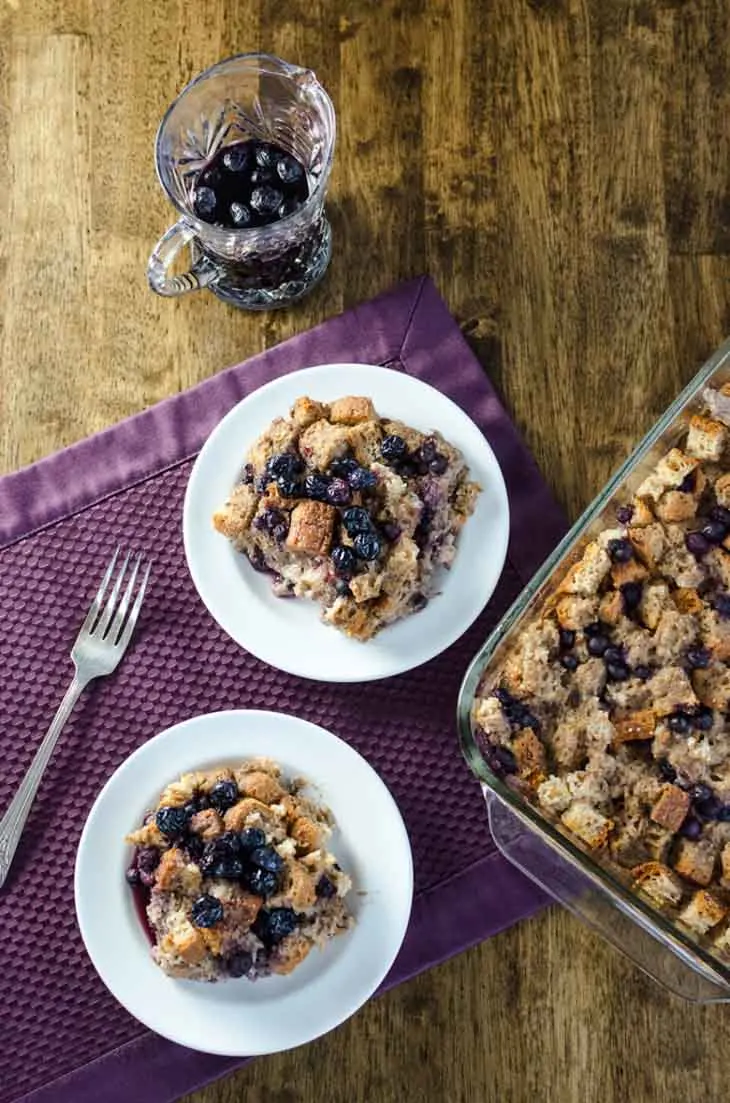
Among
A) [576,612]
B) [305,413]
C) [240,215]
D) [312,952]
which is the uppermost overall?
[240,215]

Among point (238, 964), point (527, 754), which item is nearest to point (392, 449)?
point (527, 754)

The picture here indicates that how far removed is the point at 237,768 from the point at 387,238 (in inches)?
52.2

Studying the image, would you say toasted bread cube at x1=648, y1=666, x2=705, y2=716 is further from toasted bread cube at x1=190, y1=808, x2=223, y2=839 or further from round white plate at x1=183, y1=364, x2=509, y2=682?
toasted bread cube at x1=190, y1=808, x2=223, y2=839

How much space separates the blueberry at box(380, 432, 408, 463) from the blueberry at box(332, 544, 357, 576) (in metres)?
0.22

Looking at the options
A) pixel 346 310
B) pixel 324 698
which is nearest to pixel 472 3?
pixel 346 310

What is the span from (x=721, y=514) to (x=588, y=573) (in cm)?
32

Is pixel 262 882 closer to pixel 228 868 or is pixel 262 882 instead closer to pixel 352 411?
pixel 228 868

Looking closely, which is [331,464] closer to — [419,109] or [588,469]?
[588,469]

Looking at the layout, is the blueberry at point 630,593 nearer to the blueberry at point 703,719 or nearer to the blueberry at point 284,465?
the blueberry at point 703,719

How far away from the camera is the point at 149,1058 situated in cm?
269

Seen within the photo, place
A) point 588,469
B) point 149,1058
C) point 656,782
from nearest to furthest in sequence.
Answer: point 656,782, point 149,1058, point 588,469

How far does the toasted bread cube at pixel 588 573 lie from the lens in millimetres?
2512

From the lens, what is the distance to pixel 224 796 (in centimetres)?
253

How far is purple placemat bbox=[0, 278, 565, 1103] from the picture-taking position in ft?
8.85
